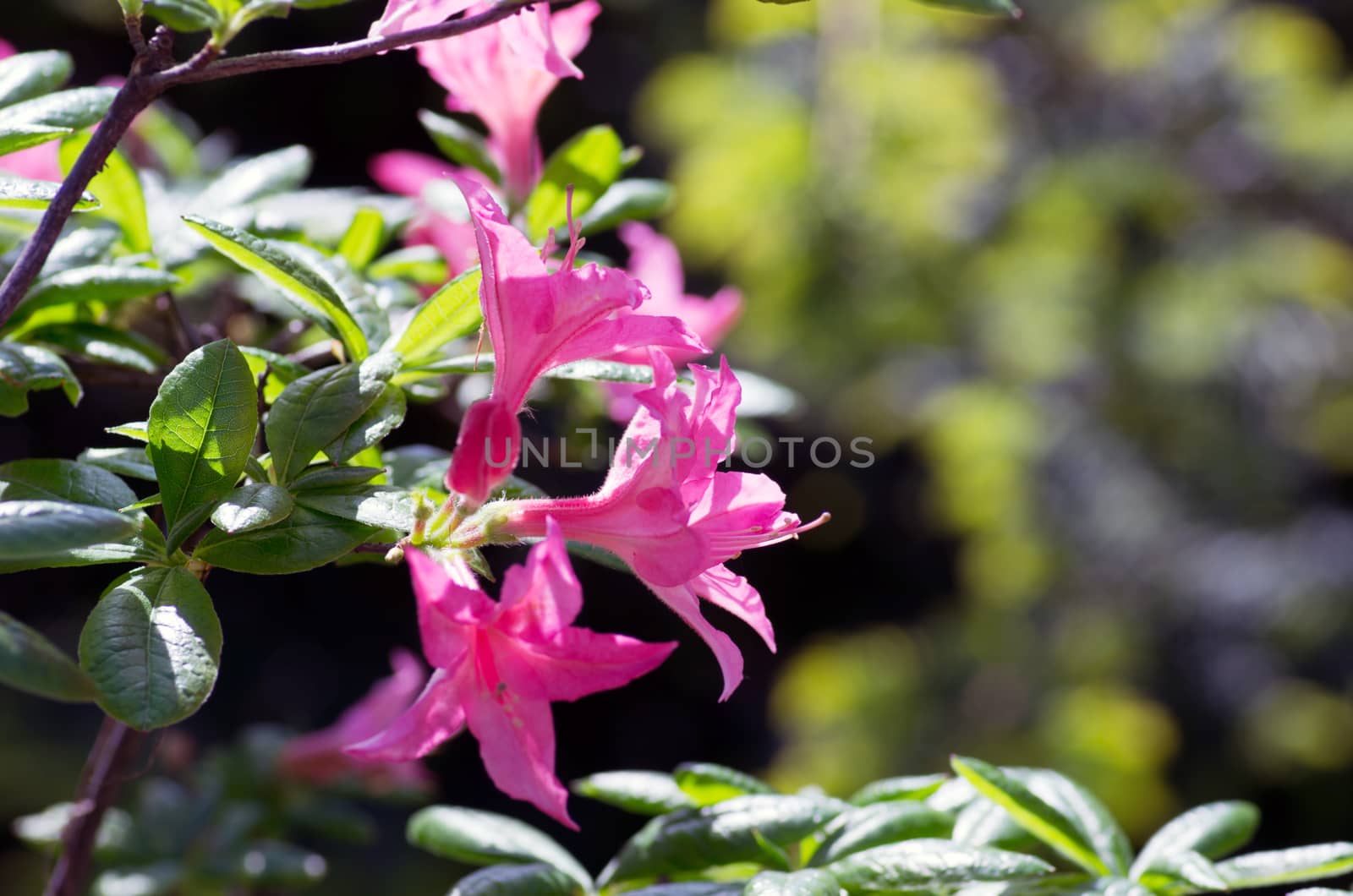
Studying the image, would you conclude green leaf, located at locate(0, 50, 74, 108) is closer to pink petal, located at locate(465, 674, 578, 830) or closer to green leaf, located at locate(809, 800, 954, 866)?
pink petal, located at locate(465, 674, 578, 830)

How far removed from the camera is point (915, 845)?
21.0 inches

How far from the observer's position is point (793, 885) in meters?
0.49

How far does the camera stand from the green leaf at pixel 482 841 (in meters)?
0.63

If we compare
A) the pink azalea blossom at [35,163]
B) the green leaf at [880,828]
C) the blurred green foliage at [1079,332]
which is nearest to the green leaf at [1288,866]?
the green leaf at [880,828]

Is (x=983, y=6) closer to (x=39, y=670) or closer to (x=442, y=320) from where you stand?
(x=442, y=320)

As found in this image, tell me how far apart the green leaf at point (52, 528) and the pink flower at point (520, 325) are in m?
0.13

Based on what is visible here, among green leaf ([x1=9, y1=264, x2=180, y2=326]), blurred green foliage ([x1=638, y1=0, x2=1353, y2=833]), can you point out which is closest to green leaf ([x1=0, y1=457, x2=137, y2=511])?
green leaf ([x1=9, y1=264, x2=180, y2=326])

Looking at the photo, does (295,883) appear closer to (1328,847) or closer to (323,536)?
(323,536)

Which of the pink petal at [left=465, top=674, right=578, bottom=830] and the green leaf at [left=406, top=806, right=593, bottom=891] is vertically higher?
the pink petal at [left=465, top=674, right=578, bottom=830]

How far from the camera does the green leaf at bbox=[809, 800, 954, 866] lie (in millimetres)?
565

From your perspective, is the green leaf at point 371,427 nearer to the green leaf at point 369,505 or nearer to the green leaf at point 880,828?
the green leaf at point 369,505

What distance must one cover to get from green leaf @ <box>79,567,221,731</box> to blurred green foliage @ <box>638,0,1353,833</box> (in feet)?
4.48

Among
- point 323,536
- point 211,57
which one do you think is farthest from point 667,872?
point 211,57

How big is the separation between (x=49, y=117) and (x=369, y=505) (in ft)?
0.87
